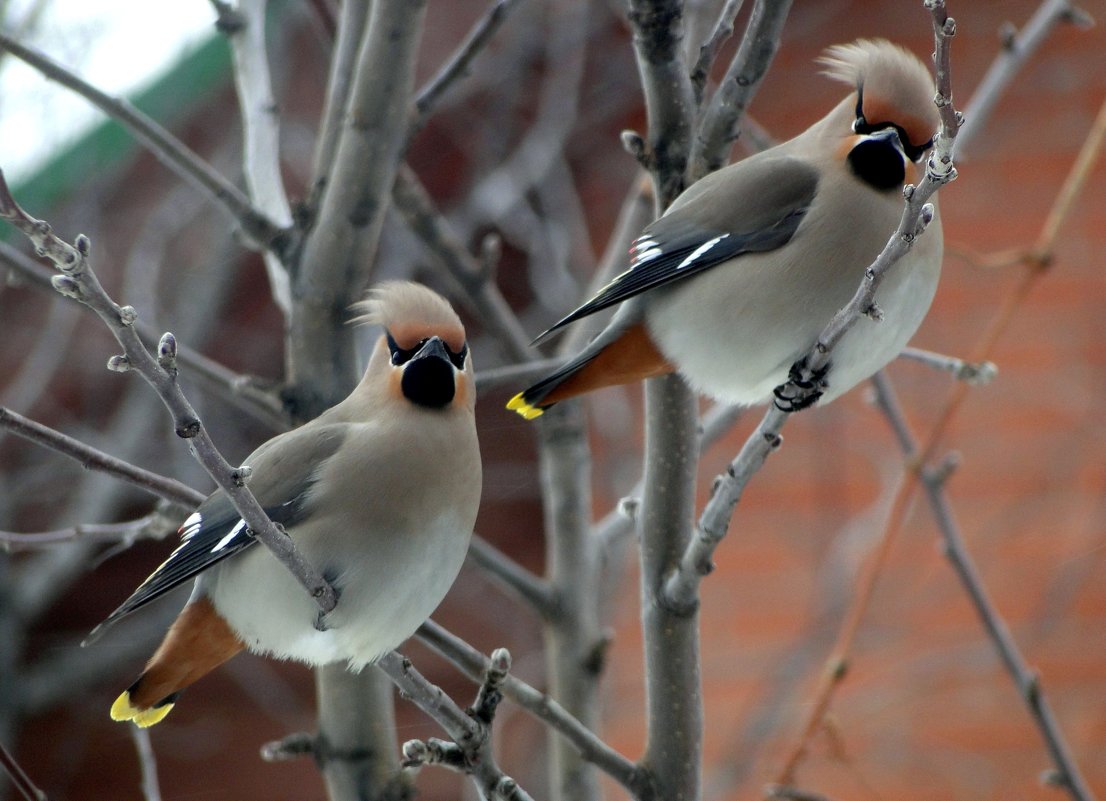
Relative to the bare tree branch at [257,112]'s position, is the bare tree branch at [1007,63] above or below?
above

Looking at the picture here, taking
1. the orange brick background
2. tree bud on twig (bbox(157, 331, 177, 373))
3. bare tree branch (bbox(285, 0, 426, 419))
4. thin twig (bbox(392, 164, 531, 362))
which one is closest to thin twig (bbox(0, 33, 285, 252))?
bare tree branch (bbox(285, 0, 426, 419))

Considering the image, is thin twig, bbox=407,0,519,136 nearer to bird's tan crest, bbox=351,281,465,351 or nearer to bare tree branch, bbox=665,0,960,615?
bird's tan crest, bbox=351,281,465,351

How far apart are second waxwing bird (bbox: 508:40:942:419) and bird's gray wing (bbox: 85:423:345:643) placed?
0.47 m

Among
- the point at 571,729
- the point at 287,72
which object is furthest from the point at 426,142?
the point at 571,729

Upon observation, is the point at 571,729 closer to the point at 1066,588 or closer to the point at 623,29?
the point at 1066,588

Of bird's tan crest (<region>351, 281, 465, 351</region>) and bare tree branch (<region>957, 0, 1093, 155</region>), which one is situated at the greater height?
bare tree branch (<region>957, 0, 1093, 155</region>)

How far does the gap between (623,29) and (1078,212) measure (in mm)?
2572

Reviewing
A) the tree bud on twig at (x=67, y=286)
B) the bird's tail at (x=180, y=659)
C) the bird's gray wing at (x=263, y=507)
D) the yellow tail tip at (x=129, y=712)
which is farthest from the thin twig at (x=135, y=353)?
the yellow tail tip at (x=129, y=712)

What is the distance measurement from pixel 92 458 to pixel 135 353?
0.58m

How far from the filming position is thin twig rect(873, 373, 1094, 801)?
105 inches

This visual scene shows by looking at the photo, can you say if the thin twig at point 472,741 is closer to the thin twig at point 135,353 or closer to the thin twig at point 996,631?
the thin twig at point 135,353

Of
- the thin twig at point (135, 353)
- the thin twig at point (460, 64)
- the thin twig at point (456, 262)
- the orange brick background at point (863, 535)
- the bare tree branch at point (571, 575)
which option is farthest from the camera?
the orange brick background at point (863, 535)

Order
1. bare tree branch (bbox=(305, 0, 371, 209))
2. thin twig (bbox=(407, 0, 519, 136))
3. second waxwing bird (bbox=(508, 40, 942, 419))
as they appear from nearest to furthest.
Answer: second waxwing bird (bbox=(508, 40, 942, 419)), thin twig (bbox=(407, 0, 519, 136)), bare tree branch (bbox=(305, 0, 371, 209))

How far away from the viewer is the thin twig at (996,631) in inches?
105
